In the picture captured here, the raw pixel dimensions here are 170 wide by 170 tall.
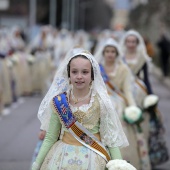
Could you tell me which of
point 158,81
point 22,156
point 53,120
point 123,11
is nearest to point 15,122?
point 22,156

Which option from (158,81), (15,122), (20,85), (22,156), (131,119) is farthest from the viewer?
(158,81)

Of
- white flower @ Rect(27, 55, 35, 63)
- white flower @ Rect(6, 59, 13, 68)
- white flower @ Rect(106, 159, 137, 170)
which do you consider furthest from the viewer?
white flower @ Rect(27, 55, 35, 63)

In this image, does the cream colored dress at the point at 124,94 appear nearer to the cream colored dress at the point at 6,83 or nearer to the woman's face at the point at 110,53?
the woman's face at the point at 110,53

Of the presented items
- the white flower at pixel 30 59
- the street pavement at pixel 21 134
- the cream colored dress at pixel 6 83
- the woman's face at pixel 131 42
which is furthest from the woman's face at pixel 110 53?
the white flower at pixel 30 59

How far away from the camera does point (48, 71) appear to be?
19609 millimetres

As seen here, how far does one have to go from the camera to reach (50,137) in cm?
473

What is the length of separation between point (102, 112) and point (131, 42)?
13.0ft

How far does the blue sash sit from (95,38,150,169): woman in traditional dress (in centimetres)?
272

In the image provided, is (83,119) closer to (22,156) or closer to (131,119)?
(131,119)

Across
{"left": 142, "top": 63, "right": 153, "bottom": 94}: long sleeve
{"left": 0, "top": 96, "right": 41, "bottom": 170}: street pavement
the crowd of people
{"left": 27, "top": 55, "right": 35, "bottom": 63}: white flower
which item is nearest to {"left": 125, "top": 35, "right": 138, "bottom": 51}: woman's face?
the crowd of people

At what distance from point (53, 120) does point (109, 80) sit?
283 cm

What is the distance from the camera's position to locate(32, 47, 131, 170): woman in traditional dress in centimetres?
A: 460

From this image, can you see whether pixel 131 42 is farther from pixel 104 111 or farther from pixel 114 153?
pixel 114 153

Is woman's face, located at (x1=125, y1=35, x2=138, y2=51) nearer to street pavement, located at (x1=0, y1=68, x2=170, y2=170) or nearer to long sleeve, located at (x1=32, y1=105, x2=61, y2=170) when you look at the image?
street pavement, located at (x1=0, y1=68, x2=170, y2=170)
